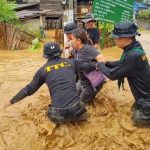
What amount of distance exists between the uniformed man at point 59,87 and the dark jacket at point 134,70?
521mm

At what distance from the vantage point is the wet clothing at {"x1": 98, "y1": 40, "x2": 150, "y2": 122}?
4.81 metres

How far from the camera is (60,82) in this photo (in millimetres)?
5152

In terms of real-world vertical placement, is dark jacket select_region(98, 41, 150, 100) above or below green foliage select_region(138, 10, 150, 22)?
above

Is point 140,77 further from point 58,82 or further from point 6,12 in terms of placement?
point 6,12

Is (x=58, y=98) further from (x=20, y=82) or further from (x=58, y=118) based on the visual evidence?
(x=20, y=82)

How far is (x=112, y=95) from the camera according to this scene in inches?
282

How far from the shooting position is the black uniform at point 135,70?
480cm

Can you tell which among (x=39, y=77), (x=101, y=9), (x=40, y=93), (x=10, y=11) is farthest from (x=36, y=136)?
(x=10, y=11)

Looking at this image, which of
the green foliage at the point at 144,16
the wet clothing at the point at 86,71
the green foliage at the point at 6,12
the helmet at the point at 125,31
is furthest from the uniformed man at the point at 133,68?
the green foliage at the point at 144,16

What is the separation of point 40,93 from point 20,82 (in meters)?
1.75

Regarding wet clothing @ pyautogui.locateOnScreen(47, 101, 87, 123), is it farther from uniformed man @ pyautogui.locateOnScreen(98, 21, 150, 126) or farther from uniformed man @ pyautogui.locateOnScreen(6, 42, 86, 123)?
uniformed man @ pyautogui.locateOnScreen(98, 21, 150, 126)

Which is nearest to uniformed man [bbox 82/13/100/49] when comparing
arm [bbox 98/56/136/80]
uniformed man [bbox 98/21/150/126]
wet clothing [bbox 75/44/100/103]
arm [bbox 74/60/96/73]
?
wet clothing [bbox 75/44/100/103]

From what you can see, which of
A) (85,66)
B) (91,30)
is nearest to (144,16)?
(91,30)

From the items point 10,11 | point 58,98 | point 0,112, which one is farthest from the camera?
point 10,11
